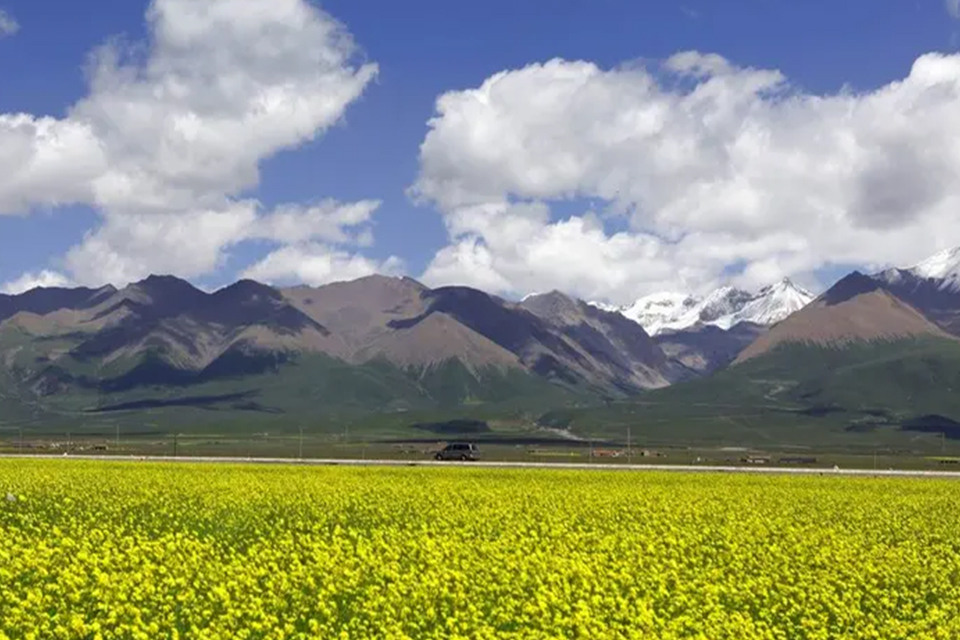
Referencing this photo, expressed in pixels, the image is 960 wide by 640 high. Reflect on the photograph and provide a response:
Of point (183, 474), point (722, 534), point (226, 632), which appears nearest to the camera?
point (226, 632)

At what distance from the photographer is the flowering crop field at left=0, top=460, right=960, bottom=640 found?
73.2 ft

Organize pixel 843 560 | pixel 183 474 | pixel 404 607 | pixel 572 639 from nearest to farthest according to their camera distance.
Answer: pixel 572 639, pixel 404 607, pixel 843 560, pixel 183 474

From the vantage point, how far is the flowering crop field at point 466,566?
22297 millimetres

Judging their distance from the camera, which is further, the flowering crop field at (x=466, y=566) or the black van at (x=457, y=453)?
the black van at (x=457, y=453)

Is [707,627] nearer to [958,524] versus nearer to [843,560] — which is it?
[843,560]

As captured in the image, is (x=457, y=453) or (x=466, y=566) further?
(x=457, y=453)

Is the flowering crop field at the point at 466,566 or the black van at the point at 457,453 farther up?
the flowering crop field at the point at 466,566

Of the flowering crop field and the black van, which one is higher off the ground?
the flowering crop field

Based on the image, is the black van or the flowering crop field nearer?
the flowering crop field

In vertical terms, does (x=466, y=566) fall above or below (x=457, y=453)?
above

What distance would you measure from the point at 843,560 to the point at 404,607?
673 inches

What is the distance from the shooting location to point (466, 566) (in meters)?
27.4

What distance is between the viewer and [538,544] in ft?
110

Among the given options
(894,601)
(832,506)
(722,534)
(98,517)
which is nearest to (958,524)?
(832,506)
